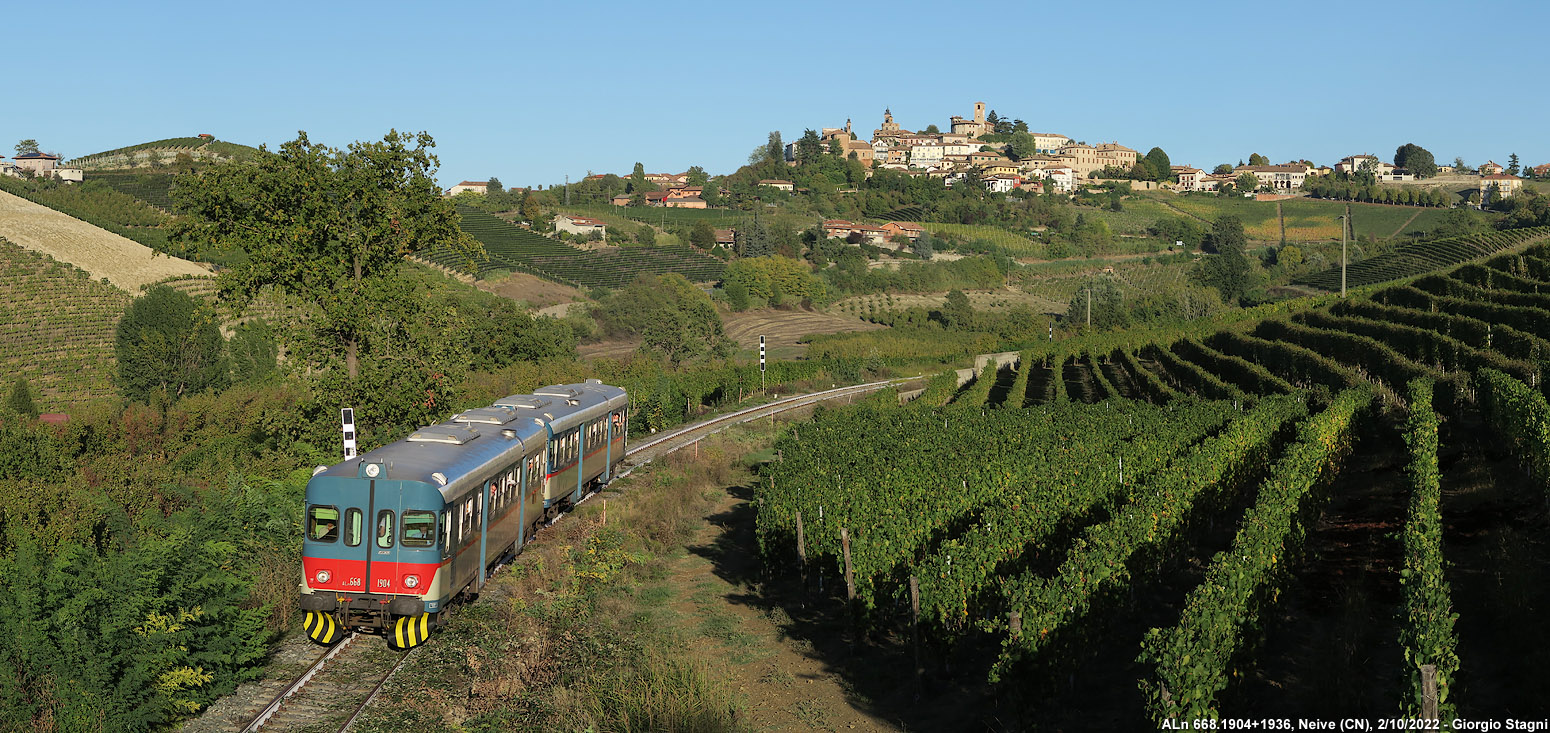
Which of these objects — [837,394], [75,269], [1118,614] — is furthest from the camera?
[75,269]

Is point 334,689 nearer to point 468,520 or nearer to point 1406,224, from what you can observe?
point 468,520

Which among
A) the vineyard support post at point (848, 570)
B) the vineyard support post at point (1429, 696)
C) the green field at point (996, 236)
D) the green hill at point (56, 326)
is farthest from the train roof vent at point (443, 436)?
the green field at point (996, 236)

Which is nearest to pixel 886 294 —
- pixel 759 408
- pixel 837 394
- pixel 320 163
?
pixel 837 394

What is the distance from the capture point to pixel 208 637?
1438 cm

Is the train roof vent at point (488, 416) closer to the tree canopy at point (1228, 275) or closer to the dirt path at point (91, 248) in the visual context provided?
the dirt path at point (91, 248)

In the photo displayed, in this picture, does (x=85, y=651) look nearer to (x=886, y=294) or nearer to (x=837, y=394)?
(x=837, y=394)

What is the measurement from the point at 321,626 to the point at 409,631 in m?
1.27

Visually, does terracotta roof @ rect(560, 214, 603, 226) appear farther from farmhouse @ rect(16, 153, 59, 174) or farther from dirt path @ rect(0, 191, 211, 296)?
farmhouse @ rect(16, 153, 59, 174)

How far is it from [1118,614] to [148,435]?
3484 centimetres

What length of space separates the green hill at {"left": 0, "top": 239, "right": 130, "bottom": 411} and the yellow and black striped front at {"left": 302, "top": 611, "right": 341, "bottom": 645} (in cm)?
5280

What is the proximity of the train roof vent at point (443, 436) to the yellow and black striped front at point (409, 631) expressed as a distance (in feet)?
10.7

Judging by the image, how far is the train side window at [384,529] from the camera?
1541cm

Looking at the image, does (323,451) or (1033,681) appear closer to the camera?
(1033,681)

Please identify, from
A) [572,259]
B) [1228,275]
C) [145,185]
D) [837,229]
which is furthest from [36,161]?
[1228,275]
